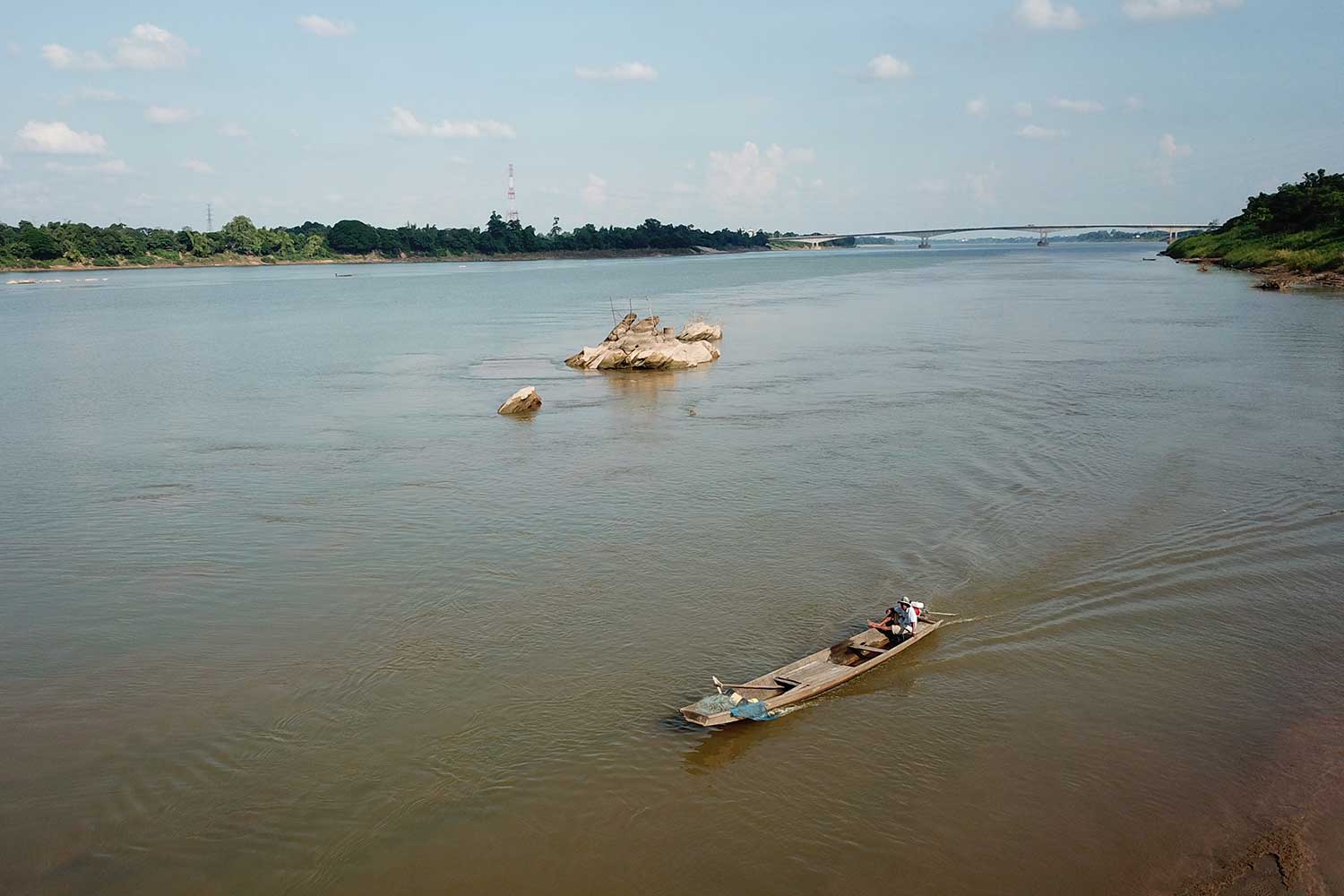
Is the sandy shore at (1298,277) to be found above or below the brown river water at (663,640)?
above

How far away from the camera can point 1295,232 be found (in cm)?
9131

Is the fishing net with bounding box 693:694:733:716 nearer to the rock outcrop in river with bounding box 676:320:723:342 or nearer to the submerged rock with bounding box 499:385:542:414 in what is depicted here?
the submerged rock with bounding box 499:385:542:414

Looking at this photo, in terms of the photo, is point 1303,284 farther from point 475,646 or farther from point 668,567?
point 475,646

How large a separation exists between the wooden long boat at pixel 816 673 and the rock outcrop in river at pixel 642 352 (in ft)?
98.9

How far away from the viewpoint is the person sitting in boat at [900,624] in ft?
48.9

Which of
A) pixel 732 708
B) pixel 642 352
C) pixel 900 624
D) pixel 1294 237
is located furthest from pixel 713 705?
pixel 1294 237

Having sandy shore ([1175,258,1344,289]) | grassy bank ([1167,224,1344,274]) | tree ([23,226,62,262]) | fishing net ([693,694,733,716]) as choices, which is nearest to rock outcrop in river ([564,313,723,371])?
fishing net ([693,694,733,716])

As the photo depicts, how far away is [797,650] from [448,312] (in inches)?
2763

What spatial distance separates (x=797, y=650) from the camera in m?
15.2

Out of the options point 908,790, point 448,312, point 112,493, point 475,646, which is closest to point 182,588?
point 475,646

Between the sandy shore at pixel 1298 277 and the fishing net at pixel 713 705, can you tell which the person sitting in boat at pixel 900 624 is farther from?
the sandy shore at pixel 1298 277

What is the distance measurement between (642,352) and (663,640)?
29.9 metres

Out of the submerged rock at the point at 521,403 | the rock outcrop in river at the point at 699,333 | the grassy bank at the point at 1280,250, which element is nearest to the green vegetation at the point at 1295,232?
the grassy bank at the point at 1280,250

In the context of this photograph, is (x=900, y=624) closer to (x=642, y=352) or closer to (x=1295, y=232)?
(x=642, y=352)
